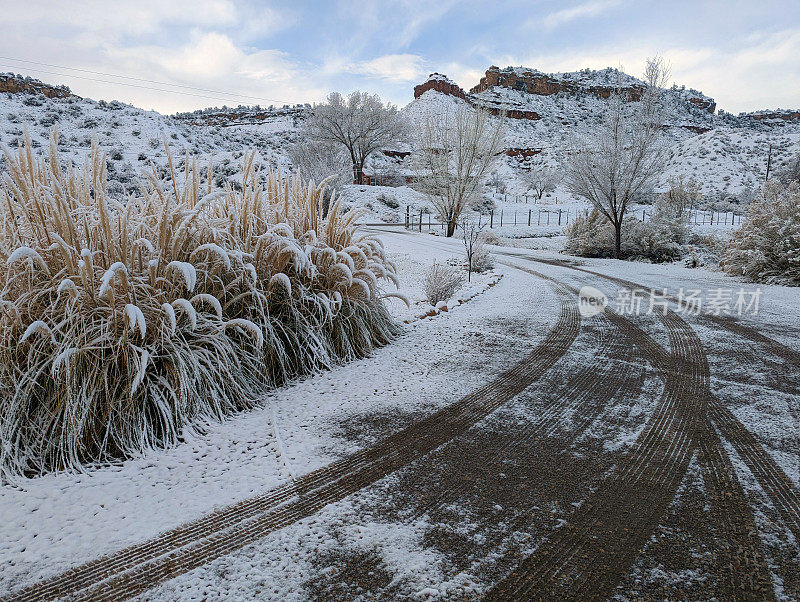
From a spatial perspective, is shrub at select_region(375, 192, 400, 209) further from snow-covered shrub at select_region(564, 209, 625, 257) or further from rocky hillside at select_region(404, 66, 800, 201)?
snow-covered shrub at select_region(564, 209, 625, 257)

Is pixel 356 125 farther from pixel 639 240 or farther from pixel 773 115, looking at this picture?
pixel 773 115

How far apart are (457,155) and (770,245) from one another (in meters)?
11.8

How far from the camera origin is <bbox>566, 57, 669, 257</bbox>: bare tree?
1292 cm

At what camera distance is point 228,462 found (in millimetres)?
2043

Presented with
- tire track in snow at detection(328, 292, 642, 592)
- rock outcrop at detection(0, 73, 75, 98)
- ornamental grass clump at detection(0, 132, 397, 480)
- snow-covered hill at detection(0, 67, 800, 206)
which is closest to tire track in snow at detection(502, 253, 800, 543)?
tire track in snow at detection(328, 292, 642, 592)

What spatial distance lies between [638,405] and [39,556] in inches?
111

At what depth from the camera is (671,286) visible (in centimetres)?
764

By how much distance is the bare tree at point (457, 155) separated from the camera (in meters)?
17.8

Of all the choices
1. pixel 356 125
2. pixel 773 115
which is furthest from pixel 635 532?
pixel 773 115

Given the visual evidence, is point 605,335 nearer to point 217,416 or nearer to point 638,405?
point 638,405

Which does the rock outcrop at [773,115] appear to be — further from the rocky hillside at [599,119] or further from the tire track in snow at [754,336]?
the tire track in snow at [754,336]

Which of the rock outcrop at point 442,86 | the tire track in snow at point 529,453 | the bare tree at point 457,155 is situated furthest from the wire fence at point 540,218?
the rock outcrop at point 442,86

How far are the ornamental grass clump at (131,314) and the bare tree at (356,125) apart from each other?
118ft

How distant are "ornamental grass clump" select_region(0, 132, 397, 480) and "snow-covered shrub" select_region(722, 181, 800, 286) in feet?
26.5
